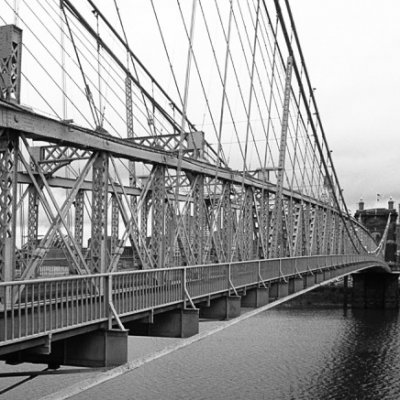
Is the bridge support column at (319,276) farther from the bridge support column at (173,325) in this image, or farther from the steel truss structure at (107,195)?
the bridge support column at (173,325)

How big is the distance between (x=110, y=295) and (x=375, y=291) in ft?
247

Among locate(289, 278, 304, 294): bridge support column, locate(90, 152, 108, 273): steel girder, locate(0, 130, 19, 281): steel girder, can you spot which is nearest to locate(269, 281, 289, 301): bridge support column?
locate(289, 278, 304, 294): bridge support column

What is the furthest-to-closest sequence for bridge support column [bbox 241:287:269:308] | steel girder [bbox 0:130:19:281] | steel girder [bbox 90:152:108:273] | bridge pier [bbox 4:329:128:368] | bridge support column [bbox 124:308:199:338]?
bridge support column [bbox 241:287:269:308], bridge support column [bbox 124:308:199:338], steel girder [bbox 90:152:108:273], bridge pier [bbox 4:329:128:368], steel girder [bbox 0:130:19:281]

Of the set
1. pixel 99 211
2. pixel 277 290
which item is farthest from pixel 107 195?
pixel 277 290

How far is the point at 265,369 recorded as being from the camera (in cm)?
3391

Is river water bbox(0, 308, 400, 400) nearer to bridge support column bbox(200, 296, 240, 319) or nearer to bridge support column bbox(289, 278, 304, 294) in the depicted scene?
bridge support column bbox(200, 296, 240, 319)

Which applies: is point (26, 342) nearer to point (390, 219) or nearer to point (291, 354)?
point (291, 354)

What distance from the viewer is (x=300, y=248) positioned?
35656mm

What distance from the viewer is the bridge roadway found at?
27.7 feet

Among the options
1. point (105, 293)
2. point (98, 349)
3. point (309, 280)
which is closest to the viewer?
point (98, 349)

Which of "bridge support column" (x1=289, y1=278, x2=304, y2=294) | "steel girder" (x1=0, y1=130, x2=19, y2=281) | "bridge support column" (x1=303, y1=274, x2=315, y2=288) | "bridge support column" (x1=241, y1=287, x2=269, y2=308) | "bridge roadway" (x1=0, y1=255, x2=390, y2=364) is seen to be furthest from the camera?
"bridge support column" (x1=303, y1=274, x2=315, y2=288)

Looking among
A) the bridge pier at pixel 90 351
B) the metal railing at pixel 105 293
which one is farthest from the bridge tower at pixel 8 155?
the bridge pier at pixel 90 351

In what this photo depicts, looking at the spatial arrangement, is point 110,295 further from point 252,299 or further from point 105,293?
point 252,299

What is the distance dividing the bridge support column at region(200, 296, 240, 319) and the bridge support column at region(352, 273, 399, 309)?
64.9 metres
